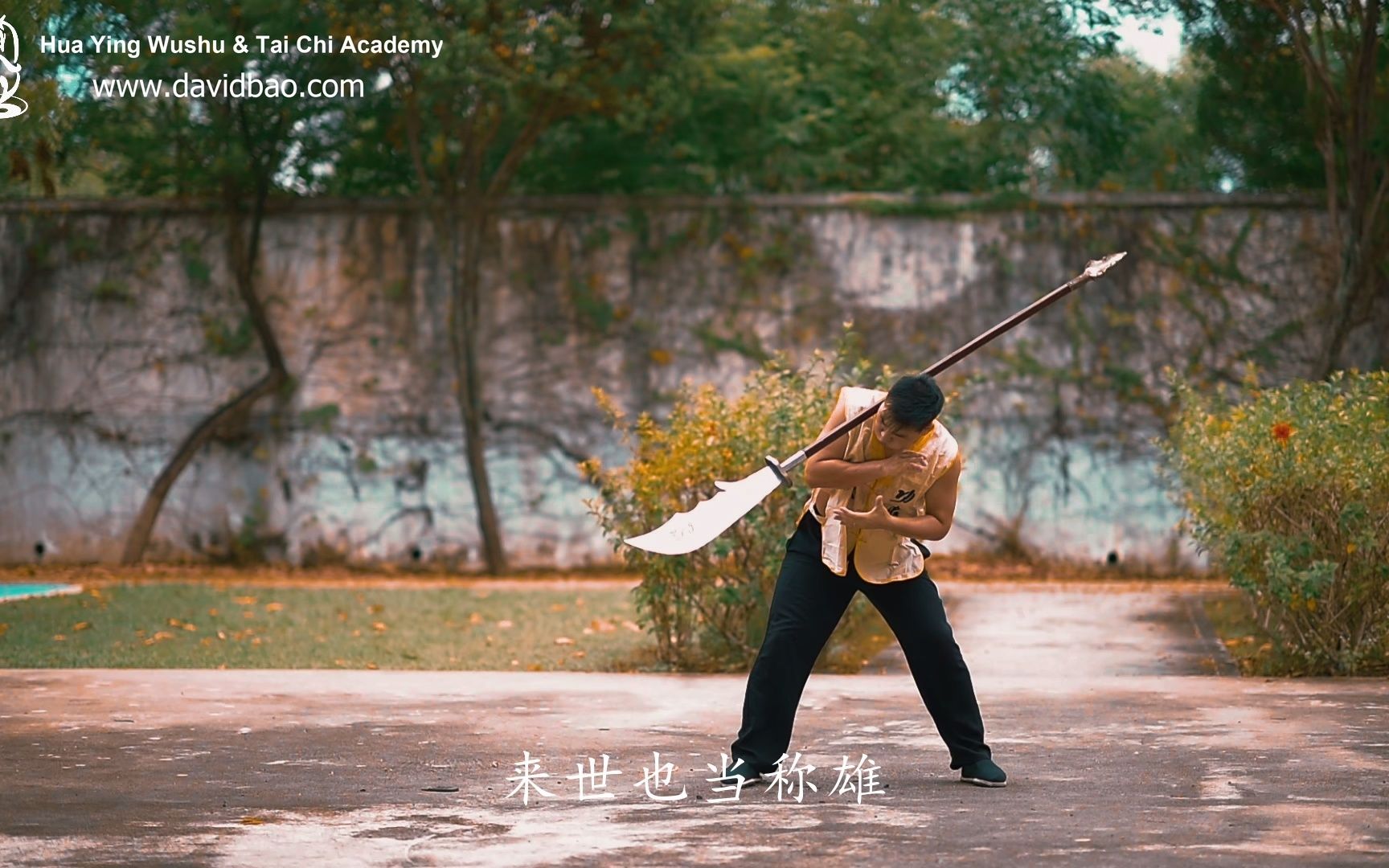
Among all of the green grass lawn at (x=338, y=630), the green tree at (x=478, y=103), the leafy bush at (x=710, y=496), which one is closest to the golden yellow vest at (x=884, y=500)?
the leafy bush at (x=710, y=496)

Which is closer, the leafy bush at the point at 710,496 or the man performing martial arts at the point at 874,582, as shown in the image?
the man performing martial arts at the point at 874,582

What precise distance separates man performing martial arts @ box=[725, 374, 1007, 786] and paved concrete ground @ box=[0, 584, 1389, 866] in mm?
217

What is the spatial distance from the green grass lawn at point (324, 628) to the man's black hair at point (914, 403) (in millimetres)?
4255

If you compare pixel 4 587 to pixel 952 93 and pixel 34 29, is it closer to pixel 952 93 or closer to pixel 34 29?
pixel 34 29

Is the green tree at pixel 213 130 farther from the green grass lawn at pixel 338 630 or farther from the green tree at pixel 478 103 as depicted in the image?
the green grass lawn at pixel 338 630

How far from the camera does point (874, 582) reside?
22.0 feet

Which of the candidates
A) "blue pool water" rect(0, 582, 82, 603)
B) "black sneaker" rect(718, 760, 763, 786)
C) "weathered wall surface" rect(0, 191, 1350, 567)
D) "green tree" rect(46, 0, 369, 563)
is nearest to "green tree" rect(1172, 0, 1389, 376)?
"weathered wall surface" rect(0, 191, 1350, 567)

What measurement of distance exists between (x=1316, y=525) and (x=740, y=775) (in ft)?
13.9

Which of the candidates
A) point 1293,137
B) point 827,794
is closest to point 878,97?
point 1293,137

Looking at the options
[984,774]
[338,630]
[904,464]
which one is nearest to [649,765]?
[984,774]

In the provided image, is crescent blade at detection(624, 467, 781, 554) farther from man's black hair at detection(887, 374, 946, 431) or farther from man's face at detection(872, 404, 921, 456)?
man's black hair at detection(887, 374, 946, 431)

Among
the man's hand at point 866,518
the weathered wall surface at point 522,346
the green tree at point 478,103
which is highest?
the green tree at point 478,103

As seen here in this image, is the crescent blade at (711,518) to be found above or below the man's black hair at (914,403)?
below

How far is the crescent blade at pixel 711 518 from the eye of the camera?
704 centimetres
